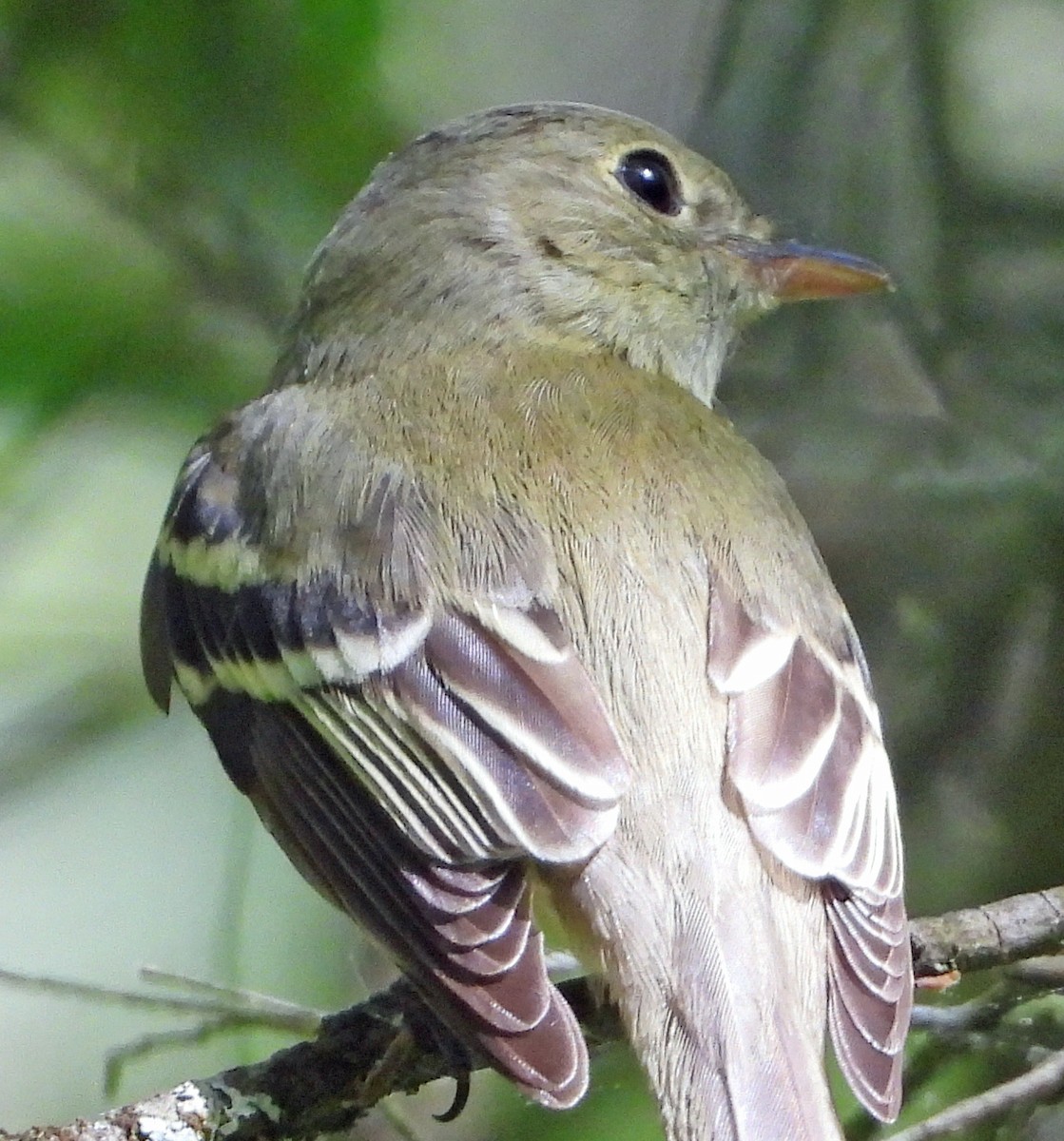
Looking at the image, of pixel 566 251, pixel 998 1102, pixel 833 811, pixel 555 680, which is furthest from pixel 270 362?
pixel 998 1102

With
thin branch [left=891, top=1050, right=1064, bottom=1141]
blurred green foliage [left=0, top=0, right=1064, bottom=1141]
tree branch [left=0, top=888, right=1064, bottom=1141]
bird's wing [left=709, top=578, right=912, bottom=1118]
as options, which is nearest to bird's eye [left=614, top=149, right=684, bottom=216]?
blurred green foliage [left=0, top=0, right=1064, bottom=1141]

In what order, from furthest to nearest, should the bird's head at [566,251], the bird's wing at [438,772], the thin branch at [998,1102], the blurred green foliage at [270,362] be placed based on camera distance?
1. the blurred green foliage at [270,362]
2. the bird's head at [566,251]
3. the thin branch at [998,1102]
4. the bird's wing at [438,772]

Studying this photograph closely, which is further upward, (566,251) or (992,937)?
(566,251)

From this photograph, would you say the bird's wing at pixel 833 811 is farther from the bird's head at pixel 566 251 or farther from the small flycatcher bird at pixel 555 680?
the bird's head at pixel 566 251

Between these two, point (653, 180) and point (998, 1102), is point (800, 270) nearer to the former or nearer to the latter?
point (653, 180)

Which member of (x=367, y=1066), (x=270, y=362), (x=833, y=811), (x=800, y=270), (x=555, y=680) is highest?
(x=270, y=362)

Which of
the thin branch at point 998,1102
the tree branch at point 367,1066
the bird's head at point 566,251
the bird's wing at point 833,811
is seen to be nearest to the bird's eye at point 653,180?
the bird's head at point 566,251

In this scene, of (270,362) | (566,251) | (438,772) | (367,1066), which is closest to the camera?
(438,772)

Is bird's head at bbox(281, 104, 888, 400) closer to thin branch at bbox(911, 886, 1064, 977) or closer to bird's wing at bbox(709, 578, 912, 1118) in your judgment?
bird's wing at bbox(709, 578, 912, 1118)
